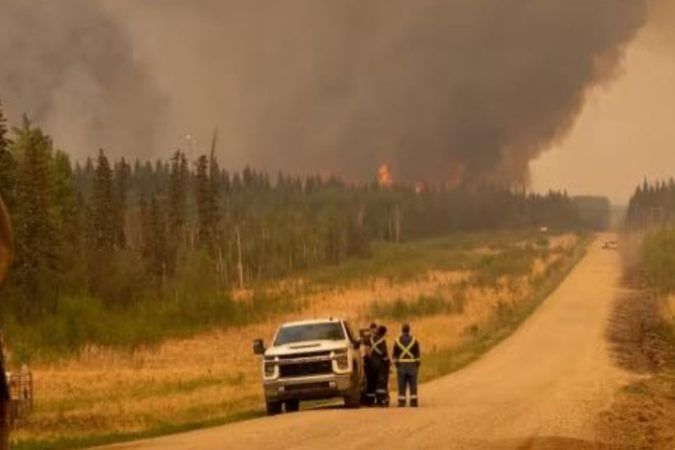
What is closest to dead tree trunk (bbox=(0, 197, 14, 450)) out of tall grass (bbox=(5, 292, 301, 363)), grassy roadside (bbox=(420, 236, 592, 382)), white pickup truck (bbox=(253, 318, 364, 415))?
white pickup truck (bbox=(253, 318, 364, 415))

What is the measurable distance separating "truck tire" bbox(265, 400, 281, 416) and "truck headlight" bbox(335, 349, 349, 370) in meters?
2.07

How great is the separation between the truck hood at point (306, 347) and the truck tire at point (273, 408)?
1.32 m

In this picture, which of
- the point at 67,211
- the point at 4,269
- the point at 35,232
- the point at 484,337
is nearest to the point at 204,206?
the point at 67,211

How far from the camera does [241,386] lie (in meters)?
38.6

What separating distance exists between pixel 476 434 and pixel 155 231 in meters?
111

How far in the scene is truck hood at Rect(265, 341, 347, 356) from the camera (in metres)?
26.9

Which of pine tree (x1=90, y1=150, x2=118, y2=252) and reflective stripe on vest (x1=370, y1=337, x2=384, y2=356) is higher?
pine tree (x1=90, y1=150, x2=118, y2=252)

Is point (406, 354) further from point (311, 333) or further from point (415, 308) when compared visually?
point (415, 308)

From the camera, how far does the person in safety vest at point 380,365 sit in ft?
93.9

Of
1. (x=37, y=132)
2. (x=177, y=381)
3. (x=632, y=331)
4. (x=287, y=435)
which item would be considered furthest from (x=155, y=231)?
(x=287, y=435)

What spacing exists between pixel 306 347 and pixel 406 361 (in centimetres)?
264

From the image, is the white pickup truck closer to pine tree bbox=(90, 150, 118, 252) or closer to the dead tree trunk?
the dead tree trunk

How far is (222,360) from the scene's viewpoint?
55469 mm

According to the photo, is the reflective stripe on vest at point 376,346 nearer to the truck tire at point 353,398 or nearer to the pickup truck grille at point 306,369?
the truck tire at point 353,398
